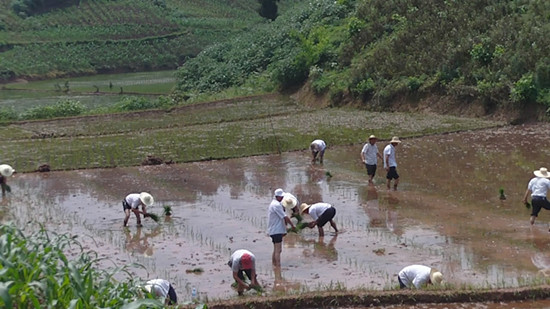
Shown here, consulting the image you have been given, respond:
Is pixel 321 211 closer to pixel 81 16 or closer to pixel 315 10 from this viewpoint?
pixel 315 10

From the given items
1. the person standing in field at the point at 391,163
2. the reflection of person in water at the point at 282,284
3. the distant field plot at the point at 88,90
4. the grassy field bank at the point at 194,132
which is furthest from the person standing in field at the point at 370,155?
the distant field plot at the point at 88,90

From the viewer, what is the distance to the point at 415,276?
1158 centimetres

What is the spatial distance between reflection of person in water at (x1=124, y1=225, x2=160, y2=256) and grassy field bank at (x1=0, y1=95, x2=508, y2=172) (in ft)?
22.7

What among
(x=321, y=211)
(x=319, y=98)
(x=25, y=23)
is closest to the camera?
(x=321, y=211)

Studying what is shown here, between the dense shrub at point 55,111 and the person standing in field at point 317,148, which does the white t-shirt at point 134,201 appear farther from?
the dense shrub at point 55,111

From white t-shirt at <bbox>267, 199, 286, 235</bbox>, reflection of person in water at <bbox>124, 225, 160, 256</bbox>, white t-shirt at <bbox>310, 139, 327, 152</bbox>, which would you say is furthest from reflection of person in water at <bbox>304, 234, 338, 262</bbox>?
white t-shirt at <bbox>310, 139, 327, 152</bbox>

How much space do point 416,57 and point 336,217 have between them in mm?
16039

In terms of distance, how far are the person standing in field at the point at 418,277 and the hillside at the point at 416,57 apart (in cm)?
1544

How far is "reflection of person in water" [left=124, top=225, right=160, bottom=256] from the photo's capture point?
14734 mm

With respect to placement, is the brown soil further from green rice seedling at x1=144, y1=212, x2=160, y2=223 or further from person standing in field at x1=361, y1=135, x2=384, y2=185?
person standing in field at x1=361, y1=135, x2=384, y2=185

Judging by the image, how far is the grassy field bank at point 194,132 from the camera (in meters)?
23.9

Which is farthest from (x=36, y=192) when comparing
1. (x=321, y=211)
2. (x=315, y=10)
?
(x=315, y=10)

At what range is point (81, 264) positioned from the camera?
9.16 metres

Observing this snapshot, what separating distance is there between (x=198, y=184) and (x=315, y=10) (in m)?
25.6
